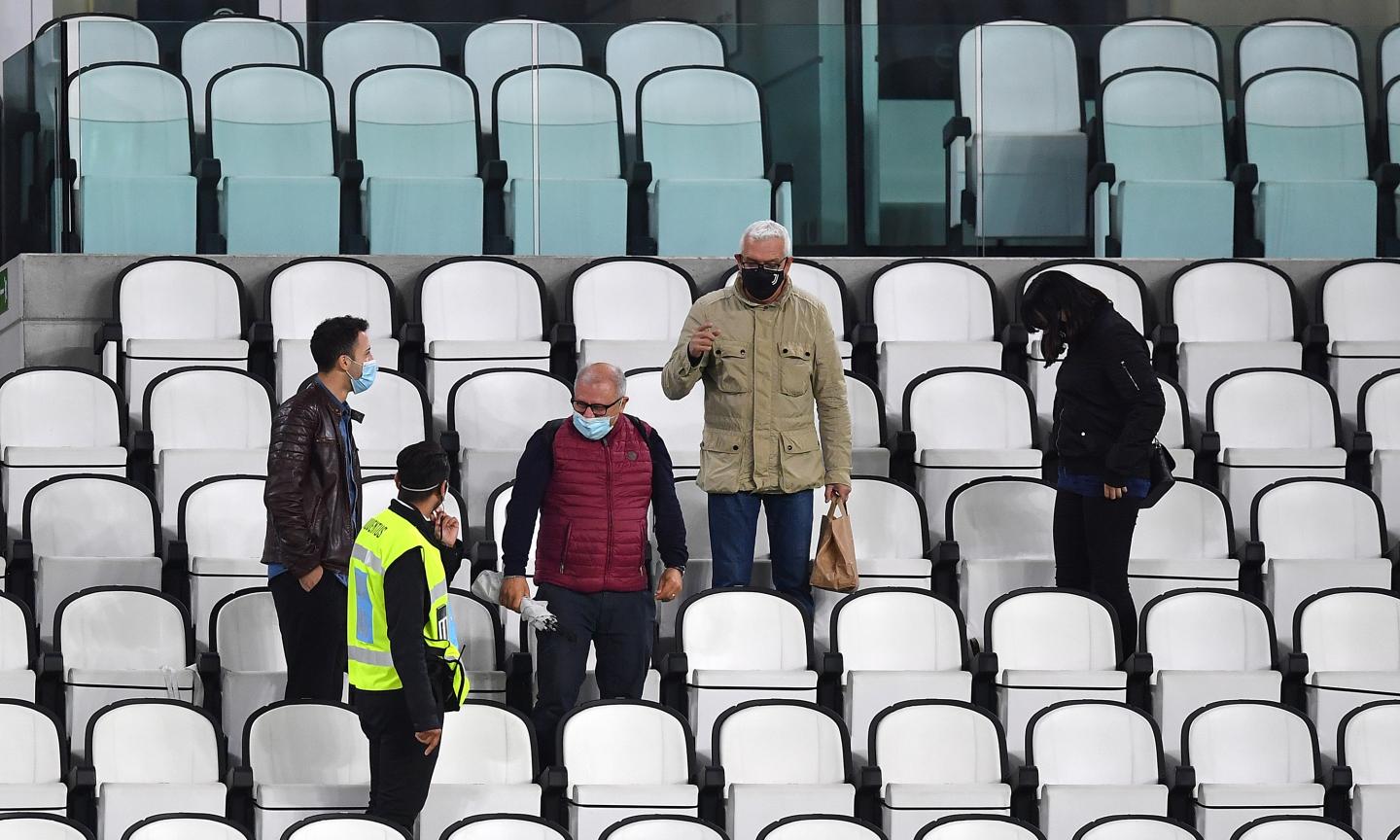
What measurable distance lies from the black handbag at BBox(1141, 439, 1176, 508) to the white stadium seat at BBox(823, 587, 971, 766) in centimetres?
68

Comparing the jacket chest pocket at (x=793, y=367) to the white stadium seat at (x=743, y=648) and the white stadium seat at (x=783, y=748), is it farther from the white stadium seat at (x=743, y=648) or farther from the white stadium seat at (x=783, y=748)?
the white stadium seat at (x=783, y=748)

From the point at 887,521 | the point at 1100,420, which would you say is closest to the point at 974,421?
the point at 887,521

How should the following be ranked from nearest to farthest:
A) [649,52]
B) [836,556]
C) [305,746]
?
1. [305,746]
2. [836,556]
3. [649,52]

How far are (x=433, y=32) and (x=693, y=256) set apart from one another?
141 cm

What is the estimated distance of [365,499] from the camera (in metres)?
7.34

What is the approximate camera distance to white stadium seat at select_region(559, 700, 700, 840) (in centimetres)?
631

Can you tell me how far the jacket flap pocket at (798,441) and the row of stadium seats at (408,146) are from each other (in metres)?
2.16

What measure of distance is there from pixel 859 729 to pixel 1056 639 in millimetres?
699

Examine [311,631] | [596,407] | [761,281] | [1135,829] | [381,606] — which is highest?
[761,281]

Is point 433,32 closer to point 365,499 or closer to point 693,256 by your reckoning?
point 693,256

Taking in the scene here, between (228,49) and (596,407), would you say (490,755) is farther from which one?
(228,49)

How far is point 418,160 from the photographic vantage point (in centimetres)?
903

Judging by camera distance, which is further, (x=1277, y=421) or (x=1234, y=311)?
(x=1234, y=311)

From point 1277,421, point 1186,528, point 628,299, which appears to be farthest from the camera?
point 628,299
